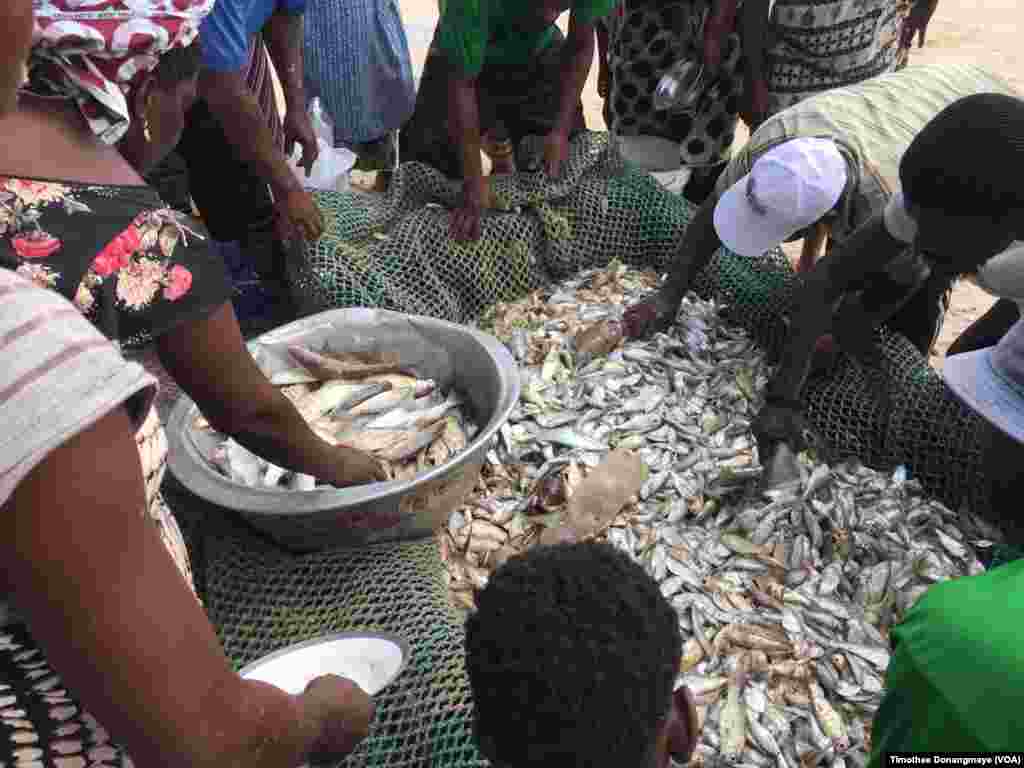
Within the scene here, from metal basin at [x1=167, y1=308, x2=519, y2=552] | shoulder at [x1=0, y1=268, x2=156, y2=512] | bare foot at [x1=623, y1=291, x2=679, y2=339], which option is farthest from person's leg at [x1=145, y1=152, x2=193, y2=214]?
shoulder at [x1=0, y1=268, x2=156, y2=512]

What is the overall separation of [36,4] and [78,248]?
383mm

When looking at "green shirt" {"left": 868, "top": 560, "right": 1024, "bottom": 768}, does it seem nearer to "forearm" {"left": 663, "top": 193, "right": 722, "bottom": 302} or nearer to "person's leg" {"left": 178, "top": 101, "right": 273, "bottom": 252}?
"forearm" {"left": 663, "top": 193, "right": 722, "bottom": 302}

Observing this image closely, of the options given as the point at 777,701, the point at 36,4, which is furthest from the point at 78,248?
the point at 777,701

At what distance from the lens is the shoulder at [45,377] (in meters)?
0.80

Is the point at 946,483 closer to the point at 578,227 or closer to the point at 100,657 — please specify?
the point at 578,227

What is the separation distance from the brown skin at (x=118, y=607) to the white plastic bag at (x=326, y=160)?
3.91 meters

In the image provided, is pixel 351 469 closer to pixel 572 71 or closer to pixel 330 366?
pixel 330 366

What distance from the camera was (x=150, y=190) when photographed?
4.45 ft

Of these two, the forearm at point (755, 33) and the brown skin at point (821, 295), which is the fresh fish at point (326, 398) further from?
the forearm at point (755, 33)

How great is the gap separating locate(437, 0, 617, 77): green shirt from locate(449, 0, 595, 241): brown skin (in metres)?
0.05

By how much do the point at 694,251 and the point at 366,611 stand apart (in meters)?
2.20

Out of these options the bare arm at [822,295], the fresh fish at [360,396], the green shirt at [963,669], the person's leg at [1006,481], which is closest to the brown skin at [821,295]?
the bare arm at [822,295]

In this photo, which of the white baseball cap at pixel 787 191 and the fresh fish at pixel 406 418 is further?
the white baseball cap at pixel 787 191

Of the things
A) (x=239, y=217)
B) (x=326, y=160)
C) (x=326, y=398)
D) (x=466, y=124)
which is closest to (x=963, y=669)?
(x=326, y=398)
